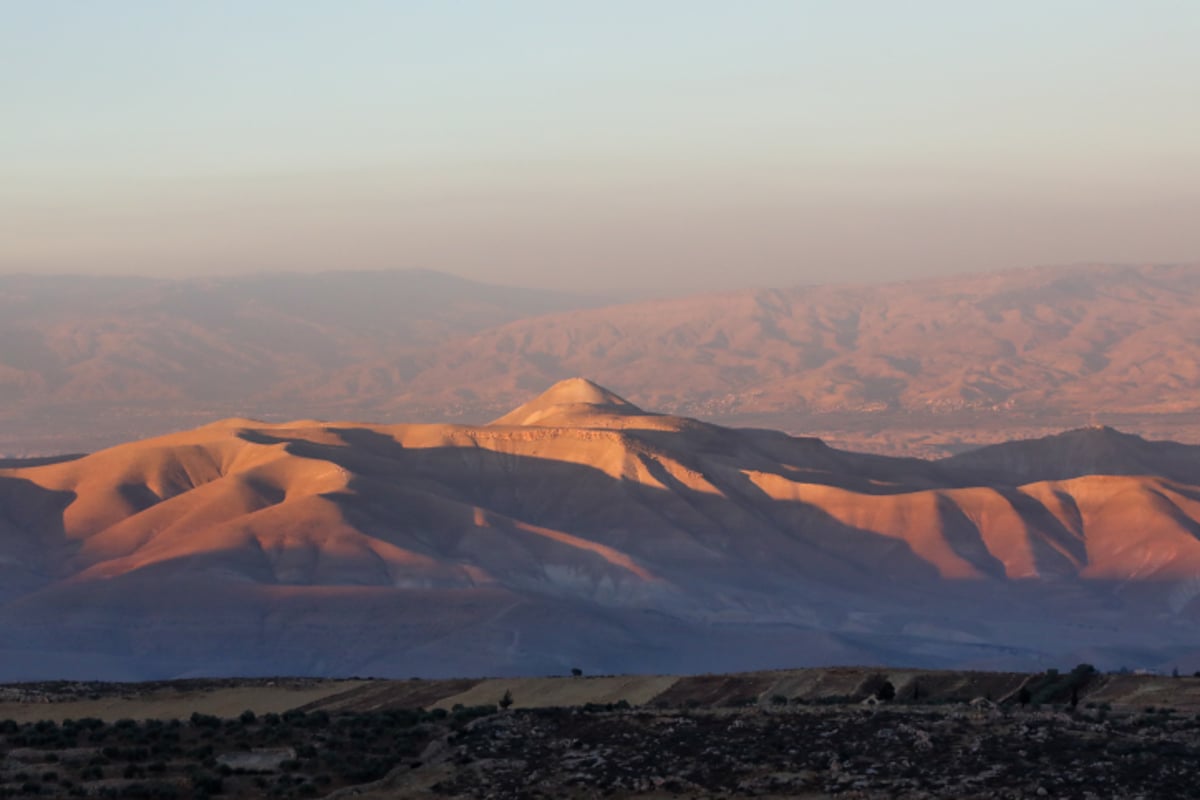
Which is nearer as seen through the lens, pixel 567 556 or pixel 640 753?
pixel 640 753

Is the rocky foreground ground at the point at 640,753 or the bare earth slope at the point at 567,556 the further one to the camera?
the bare earth slope at the point at 567,556

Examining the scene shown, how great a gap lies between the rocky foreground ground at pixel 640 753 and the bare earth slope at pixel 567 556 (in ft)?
292

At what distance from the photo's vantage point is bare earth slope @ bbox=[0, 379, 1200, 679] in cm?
13362

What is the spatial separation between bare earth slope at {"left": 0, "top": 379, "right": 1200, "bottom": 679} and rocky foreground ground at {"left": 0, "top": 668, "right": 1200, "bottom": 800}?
8896cm

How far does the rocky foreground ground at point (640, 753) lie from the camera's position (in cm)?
3041

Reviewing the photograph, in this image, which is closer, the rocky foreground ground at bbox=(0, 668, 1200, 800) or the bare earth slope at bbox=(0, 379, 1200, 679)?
the rocky foreground ground at bbox=(0, 668, 1200, 800)

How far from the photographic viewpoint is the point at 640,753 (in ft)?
108

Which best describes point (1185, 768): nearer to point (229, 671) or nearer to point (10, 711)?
point (10, 711)

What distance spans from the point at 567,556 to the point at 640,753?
412 feet

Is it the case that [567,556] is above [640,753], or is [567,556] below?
below

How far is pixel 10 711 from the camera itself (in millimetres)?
44156

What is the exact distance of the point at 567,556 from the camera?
158500 mm

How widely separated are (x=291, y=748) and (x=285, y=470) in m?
134

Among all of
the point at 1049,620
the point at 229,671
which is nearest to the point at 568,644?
the point at 229,671
